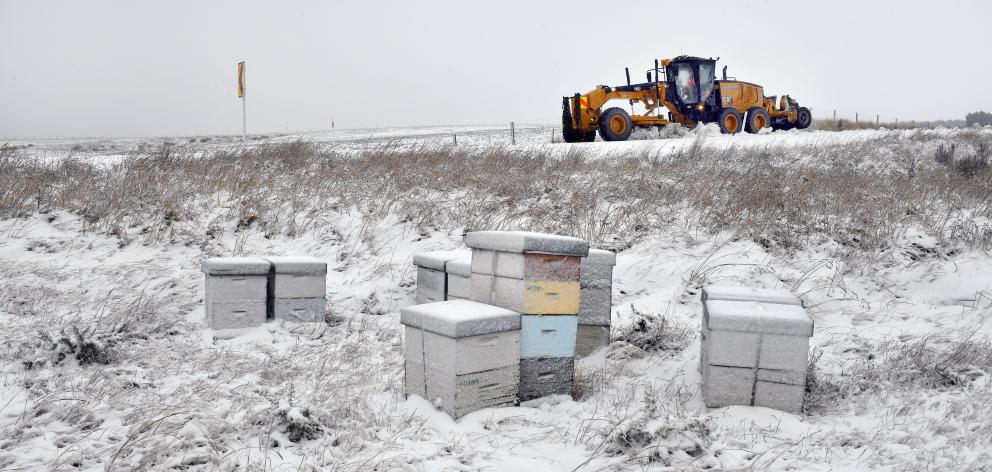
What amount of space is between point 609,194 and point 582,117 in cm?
1058

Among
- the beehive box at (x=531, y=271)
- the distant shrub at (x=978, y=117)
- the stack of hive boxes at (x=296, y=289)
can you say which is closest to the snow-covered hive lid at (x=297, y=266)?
the stack of hive boxes at (x=296, y=289)

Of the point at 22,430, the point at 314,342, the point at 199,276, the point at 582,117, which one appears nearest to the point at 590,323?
the point at 314,342

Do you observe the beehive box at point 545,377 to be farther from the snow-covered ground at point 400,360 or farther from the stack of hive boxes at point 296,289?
the stack of hive boxes at point 296,289

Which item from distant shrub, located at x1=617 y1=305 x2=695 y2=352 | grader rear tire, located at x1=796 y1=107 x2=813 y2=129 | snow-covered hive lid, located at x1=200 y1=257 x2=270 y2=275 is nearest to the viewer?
distant shrub, located at x1=617 y1=305 x2=695 y2=352

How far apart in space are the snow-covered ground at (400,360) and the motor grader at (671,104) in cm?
1073

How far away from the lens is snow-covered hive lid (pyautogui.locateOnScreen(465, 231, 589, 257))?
15.4 feet

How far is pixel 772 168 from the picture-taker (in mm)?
11695

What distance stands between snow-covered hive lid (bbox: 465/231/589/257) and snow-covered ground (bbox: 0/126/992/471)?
0.97 meters

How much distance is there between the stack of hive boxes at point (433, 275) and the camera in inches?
240

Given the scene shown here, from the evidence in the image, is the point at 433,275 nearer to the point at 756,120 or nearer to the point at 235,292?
the point at 235,292

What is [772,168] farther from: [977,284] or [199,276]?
[199,276]

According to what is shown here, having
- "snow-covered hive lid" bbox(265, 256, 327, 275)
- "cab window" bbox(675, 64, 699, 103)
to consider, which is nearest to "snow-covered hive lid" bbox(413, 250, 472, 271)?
"snow-covered hive lid" bbox(265, 256, 327, 275)

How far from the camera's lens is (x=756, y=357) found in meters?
4.70

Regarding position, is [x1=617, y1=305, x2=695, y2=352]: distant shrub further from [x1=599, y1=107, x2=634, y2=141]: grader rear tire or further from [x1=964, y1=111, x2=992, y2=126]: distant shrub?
[x1=964, y1=111, x2=992, y2=126]: distant shrub
